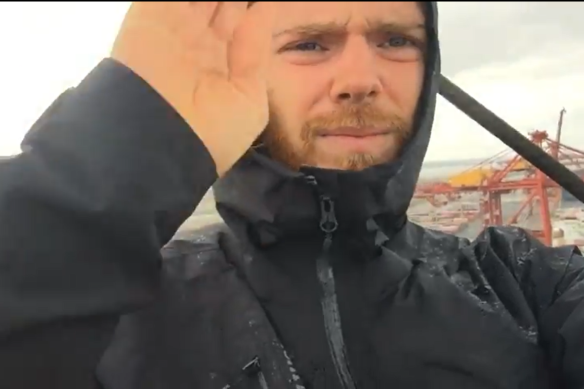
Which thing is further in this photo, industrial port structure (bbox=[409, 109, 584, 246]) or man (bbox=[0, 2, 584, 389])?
industrial port structure (bbox=[409, 109, 584, 246])

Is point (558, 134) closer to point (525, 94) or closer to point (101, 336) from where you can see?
point (525, 94)

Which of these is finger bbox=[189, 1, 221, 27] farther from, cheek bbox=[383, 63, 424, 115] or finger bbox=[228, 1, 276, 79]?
cheek bbox=[383, 63, 424, 115]

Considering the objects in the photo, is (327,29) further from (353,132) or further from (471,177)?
(471,177)

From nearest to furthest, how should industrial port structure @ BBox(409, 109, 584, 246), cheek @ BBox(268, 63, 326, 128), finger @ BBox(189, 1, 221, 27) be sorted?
finger @ BBox(189, 1, 221, 27), cheek @ BBox(268, 63, 326, 128), industrial port structure @ BBox(409, 109, 584, 246)

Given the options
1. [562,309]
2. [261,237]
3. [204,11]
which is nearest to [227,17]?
[204,11]

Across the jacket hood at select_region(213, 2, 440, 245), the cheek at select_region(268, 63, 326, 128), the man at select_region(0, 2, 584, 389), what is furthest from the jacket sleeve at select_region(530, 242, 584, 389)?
the cheek at select_region(268, 63, 326, 128)

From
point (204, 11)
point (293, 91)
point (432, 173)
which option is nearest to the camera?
point (204, 11)

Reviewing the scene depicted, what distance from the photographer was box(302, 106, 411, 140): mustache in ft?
1.37

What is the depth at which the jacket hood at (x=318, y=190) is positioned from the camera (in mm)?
456

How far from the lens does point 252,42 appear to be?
327 millimetres

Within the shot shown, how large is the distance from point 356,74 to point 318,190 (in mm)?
98

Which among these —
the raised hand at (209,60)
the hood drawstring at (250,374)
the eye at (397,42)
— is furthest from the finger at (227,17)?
the hood drawstring at (250,374)

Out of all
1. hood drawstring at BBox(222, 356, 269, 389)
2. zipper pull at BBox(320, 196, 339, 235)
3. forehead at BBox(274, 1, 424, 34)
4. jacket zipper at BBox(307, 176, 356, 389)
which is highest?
forehead at BBox(274, 1, 424, 34)

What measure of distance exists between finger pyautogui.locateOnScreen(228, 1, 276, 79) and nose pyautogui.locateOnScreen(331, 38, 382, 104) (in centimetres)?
7
